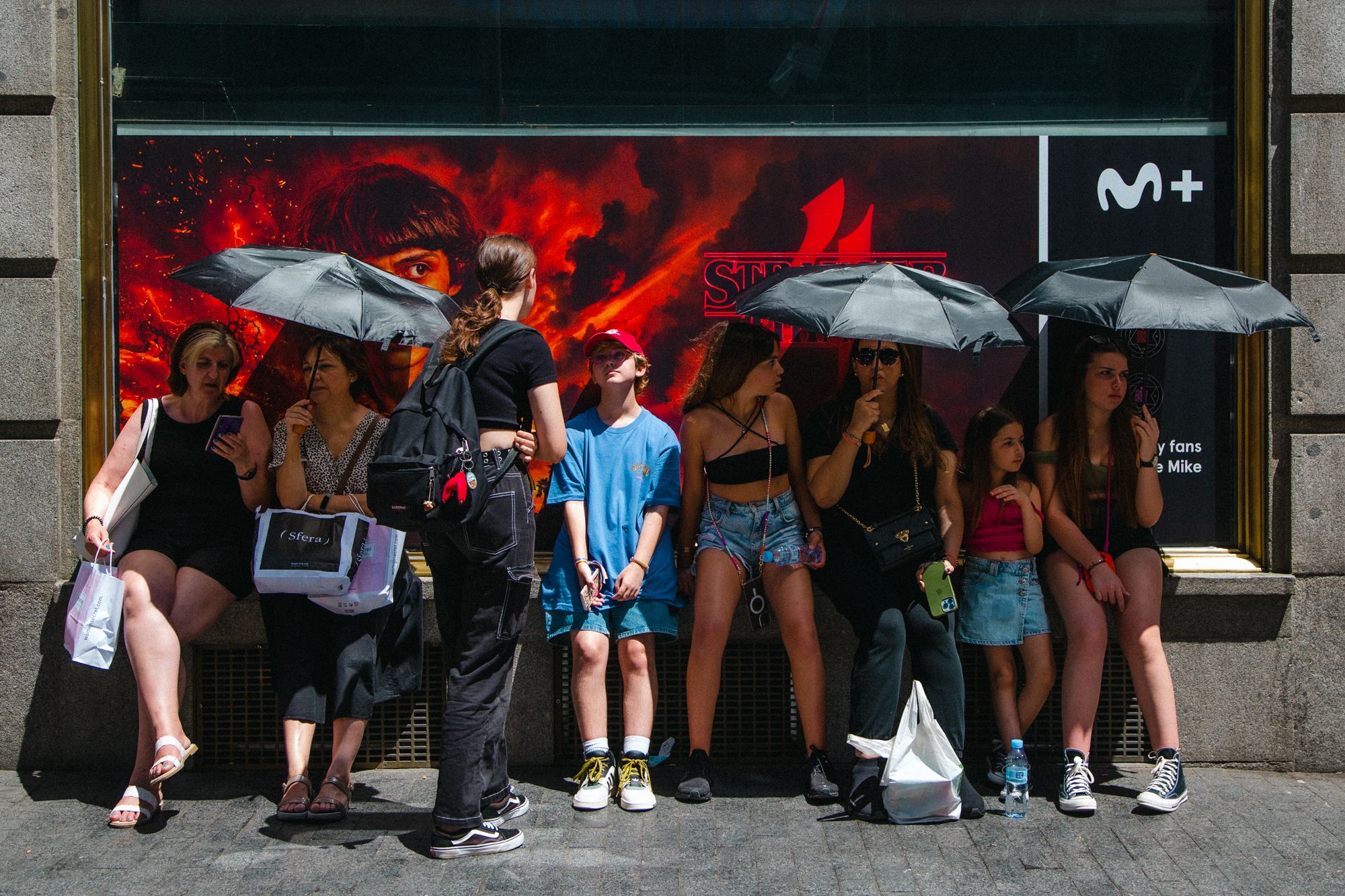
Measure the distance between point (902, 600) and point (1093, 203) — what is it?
7.21 feet

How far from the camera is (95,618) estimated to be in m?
4.58

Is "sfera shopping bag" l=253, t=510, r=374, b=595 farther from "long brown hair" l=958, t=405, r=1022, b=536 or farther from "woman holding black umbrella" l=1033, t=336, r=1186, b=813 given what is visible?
"woman holding black umbrella" l=1033, t=336, r=1186, b=813

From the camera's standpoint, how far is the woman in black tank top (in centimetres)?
475

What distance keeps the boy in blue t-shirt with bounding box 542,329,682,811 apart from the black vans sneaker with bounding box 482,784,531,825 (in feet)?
0.73

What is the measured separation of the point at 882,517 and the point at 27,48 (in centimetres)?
437

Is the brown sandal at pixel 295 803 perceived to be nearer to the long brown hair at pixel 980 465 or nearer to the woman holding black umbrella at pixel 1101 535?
the long brown hair at pixel 980 465

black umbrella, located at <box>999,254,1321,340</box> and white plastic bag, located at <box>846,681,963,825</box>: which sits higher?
black umbrella, located at <box>999,254,1321,340</box>

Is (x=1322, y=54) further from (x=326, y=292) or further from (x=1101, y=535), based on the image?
(x=326, y=292)

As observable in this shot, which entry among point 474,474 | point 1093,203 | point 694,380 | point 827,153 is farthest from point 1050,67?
point 474,474

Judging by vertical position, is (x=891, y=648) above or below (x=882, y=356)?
below

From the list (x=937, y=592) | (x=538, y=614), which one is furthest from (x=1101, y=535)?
(x=538, y=614)

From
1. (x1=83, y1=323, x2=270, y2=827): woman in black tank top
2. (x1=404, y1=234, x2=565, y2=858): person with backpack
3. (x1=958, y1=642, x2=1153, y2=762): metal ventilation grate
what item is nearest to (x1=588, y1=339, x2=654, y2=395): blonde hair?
(x1=404, y1=234, x2=565, y2=858): person with backpack

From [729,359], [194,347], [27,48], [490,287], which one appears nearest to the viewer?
[490,287]

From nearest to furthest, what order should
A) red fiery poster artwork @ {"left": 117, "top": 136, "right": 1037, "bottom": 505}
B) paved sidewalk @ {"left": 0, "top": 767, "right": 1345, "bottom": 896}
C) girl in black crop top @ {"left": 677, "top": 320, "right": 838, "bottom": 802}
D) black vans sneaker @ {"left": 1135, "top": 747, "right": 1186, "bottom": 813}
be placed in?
paved sidewalk @ {"left": 0, "top": 767, "right": 1345, "bottom": 896}, black vans sneaker @ {"left": 1135, "top": 747, "right": 1186, "bottom": 813}, girl in black crop top @ {"left": 677, "top": 320, "right": 838, "bottom": 802}, red fiery poster artwork @ {"left": 117, "top": 136, "right": 1037, "bottom": 505}
